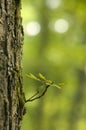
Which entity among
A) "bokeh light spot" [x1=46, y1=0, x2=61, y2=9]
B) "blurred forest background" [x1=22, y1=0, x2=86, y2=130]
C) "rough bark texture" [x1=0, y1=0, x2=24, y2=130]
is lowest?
"blurred forest background" [x1=22, y1=0, x2=86, y2=130]

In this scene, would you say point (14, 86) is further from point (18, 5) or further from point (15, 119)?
point (18, 5)

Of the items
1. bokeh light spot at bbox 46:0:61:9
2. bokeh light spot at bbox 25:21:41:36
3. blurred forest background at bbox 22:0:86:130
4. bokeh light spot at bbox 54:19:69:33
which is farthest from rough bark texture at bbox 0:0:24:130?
bokeh light spot at bbox 54:19:69:33

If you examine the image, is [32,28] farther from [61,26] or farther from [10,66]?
[10,66]

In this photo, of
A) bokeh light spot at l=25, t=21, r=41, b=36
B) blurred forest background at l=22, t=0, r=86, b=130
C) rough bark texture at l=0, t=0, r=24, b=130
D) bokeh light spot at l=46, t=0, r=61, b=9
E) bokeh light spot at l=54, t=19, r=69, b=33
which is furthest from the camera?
bokeh light spot at l=54, t=19, r=69, b=33

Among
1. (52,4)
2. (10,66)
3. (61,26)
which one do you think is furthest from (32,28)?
(10,66)

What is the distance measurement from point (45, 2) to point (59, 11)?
186 cm

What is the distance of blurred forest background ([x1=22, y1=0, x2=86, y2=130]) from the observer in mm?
19297

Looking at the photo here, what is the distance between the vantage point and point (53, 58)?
1922 cm

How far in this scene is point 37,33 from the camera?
21.1 m

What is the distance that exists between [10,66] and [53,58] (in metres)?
17.0

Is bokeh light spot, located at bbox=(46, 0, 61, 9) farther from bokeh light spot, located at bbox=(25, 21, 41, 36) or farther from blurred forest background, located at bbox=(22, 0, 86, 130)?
bokeh light spot, located at bbox=(25, 21, 41, 36)

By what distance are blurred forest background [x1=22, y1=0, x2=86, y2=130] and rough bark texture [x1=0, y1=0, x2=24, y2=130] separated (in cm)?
1531

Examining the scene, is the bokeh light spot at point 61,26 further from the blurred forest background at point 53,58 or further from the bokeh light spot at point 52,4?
the bokeh light spot at point 52,4

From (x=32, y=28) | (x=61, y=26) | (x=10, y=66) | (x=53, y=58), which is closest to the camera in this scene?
(x=10, y=66)
